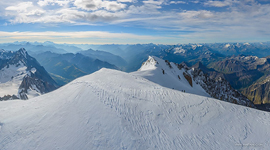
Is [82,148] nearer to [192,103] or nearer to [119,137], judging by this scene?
[119,137]

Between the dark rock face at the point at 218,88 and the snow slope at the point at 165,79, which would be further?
the dark rock face at the point at 218,88

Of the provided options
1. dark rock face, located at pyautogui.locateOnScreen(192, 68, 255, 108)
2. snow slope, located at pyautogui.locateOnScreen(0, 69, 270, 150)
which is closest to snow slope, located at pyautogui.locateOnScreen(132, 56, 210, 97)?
dark rock face, located at pyautogui.locateOnScreen(192, 68, 255, 108)

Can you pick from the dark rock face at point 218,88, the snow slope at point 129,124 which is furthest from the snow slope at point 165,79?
the snow slope at point 129,124

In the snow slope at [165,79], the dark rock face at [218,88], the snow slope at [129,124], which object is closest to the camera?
the snow slope at [129,124]

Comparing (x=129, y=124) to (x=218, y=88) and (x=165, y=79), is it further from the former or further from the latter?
→ (x=218, y=88)

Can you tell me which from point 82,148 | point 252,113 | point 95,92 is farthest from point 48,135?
point 252,113

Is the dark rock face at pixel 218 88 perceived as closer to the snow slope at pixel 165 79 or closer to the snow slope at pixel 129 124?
the snow slope at pixel 165 79

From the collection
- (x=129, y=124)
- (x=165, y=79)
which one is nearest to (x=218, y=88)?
(x=165, y=79)

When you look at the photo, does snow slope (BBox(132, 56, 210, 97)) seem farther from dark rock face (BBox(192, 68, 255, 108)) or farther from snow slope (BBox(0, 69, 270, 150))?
snow slope (BBox(0, 69, 270, 150))
